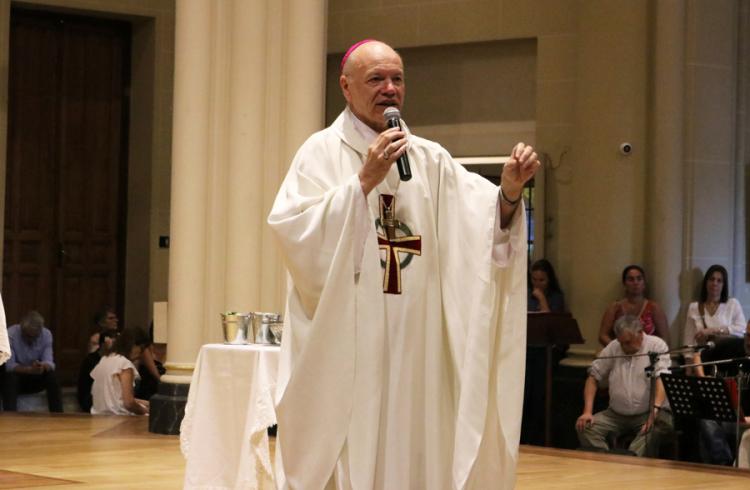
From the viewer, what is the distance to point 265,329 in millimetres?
6848

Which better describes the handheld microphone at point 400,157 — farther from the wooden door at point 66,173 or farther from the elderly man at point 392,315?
the wooden door at point 66,173

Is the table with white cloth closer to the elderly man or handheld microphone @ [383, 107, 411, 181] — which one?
the elderly man

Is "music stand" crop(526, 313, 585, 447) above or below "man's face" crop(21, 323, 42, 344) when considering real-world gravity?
above

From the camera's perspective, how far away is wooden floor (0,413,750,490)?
6.85 metres

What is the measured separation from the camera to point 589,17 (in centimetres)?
1155

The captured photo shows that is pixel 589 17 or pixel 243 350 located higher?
pixel 589 17

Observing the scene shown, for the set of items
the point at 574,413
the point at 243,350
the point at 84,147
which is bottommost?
the point at 574,413

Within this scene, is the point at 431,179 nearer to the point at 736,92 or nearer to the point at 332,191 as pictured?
the point at 332,191

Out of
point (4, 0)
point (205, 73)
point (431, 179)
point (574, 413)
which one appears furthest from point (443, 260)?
point (4, 0)

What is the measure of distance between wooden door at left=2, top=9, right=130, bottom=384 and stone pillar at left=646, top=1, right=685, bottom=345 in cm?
588

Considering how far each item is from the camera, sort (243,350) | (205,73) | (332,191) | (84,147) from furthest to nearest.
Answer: (84,147), (205,73), (243,350), (332,191)

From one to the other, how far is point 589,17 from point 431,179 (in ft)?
25.1

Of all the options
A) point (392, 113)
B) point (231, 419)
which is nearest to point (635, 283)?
point (231, 419)

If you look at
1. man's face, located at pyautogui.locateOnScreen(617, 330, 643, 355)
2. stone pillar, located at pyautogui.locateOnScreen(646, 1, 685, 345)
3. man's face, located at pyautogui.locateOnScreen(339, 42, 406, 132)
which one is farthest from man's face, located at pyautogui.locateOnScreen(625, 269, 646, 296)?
man's face, located at pyautogui.locateOnScreen(339, 42, 406, 132)
